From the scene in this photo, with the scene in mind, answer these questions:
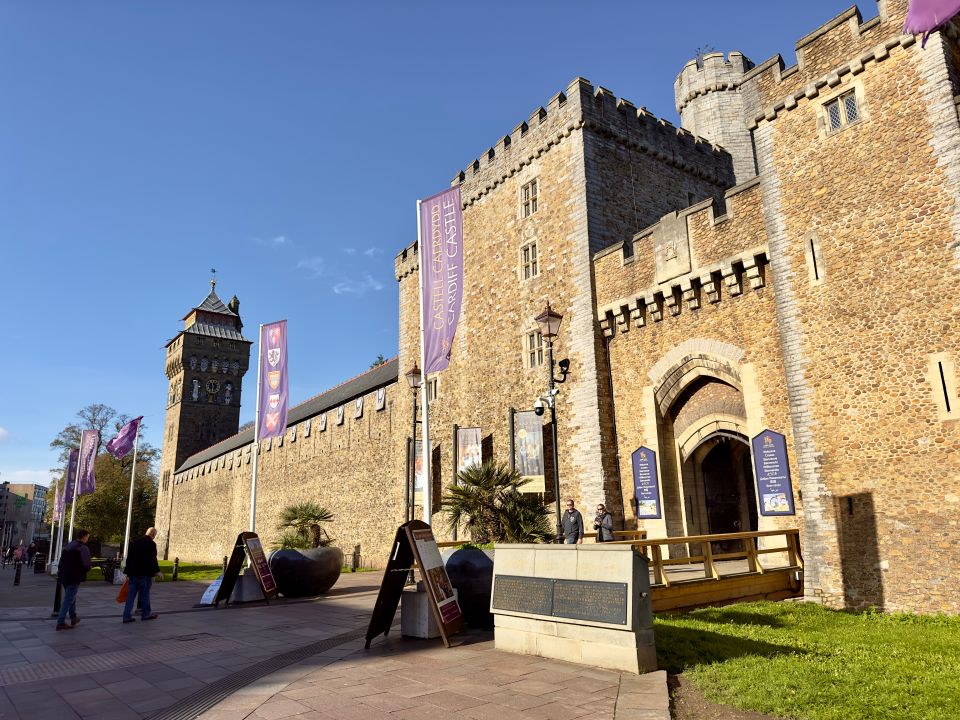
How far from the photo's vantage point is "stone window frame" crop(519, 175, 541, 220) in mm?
19375

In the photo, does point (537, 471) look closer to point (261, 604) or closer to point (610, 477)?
point (610, 477)

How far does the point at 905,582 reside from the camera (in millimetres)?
9406

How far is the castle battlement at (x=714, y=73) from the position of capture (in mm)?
23578

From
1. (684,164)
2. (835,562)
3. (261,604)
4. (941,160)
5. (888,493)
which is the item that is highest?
(684,164)

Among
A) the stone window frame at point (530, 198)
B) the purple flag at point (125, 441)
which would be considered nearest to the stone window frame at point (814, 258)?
the stone window frame at point (530, 198)

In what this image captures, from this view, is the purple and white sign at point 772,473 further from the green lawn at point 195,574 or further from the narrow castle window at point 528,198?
the green lawn at point 195,574

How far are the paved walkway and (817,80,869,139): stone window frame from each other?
10284mm

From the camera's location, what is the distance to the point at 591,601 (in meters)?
6.42

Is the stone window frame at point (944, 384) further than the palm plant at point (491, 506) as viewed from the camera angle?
No

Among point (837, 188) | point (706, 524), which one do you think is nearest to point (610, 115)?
point (837, 188)

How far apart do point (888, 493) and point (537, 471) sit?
29.2 feet

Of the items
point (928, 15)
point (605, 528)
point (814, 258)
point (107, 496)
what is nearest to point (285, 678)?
point (605, 528)

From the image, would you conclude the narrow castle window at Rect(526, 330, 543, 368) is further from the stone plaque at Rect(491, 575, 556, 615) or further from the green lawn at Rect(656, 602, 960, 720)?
the stone plaque at Rect(491, 575, 556, 615)

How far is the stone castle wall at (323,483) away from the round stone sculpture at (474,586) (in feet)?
50.0
